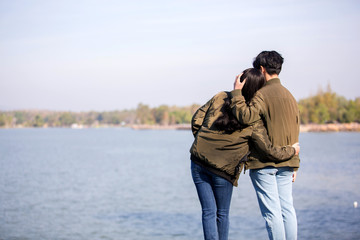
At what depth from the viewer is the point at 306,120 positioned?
117 m

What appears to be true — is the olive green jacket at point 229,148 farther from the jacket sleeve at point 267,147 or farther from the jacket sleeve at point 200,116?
the jacket sleeve at point 200,116

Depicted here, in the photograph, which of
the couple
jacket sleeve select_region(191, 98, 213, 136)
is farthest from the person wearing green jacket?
jacket sleeve select_region(191, 98, 213, 136)

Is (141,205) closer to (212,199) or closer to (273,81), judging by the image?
(212,199)

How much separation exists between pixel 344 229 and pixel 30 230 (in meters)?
11.6

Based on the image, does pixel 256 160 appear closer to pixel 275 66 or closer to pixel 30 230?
pixel 275 66

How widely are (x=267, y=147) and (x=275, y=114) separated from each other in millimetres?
284

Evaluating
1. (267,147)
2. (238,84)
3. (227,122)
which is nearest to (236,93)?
(238,84)

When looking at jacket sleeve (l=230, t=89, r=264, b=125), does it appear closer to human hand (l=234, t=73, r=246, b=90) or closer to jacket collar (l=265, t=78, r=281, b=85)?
human hand (l=234, t=73, r=246, b=90)

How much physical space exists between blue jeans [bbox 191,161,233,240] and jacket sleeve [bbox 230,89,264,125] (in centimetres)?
50

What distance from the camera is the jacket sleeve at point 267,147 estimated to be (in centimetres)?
308

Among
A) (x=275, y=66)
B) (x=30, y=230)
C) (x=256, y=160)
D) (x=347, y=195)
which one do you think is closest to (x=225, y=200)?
(x=256, y=160)

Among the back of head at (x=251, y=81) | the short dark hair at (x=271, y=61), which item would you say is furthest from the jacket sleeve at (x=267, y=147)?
the short dark hair at (x=271, y=61)

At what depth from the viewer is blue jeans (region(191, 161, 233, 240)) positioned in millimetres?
3166

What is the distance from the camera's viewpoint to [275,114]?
3186mm
